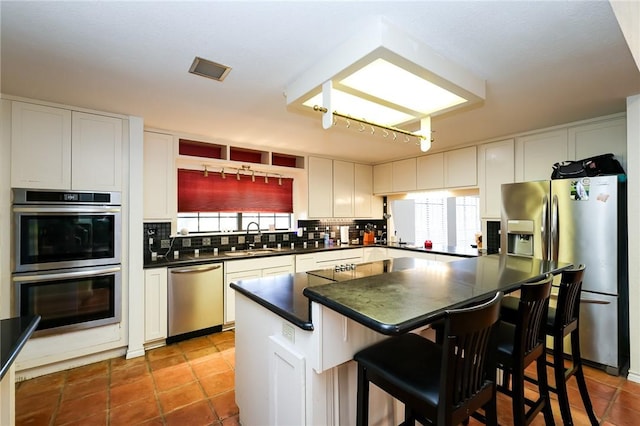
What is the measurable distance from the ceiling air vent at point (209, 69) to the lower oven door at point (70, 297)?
79.0 inches

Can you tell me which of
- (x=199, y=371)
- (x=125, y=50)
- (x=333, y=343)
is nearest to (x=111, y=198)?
(x=125, y=50)

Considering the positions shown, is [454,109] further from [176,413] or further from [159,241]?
[159,241]

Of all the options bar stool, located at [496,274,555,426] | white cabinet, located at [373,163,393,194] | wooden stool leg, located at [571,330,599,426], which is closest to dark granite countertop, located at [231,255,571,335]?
bar stool, located at [496,274,555,426]

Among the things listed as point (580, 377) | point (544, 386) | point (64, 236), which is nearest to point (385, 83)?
point (544, 386)

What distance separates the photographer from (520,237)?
3064 mm

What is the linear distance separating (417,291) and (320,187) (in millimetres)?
3397

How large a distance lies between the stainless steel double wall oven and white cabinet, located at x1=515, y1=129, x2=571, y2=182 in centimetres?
428

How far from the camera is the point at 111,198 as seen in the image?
9.19 feet

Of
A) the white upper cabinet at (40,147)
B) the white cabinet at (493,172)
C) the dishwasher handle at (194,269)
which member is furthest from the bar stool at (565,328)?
the white upper cabinet at (40,147)

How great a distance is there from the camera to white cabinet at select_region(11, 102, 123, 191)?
244 centimetres

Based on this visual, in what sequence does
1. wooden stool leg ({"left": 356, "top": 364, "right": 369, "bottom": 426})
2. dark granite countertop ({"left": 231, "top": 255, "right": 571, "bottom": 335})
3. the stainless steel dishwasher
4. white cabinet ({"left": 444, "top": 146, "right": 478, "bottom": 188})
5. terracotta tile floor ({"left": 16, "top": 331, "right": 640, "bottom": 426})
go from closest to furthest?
dark granite countertop ({"left": 231, "top": 255, "right": 571, "bottom": 335}), wooden stool leg ({"left": 356, "top": 364, "right": 369, "bottom": 426}), terracotta tile floor ({"left": 16, "top": 331, "right": 640, "bottom": 426}), the stainless steel dishwasher, white cabinet ({"left": 444, "top": 146, "right": 478, "bottom": 188})

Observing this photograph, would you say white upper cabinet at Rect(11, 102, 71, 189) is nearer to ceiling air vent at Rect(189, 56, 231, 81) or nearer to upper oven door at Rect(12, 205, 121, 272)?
upper oven door at Rect(12, 205, 121, 272)

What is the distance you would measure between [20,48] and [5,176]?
3.98 ft

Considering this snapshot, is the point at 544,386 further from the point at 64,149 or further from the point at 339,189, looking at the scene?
the point at 64,149
